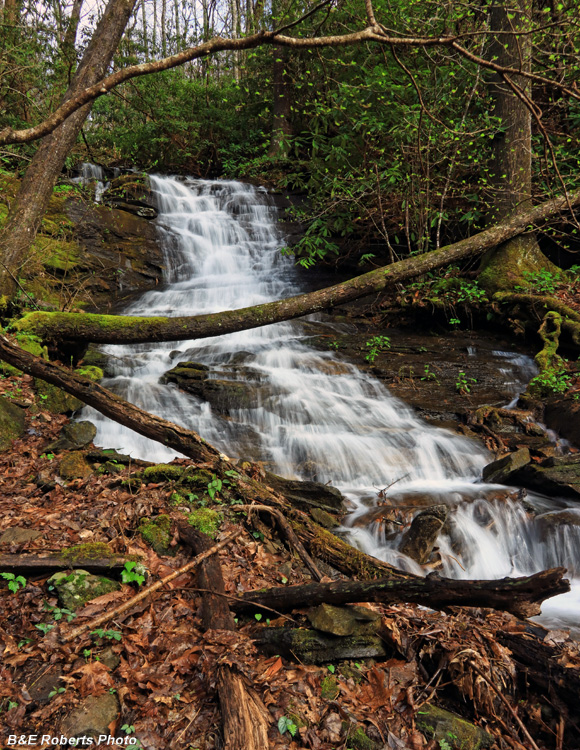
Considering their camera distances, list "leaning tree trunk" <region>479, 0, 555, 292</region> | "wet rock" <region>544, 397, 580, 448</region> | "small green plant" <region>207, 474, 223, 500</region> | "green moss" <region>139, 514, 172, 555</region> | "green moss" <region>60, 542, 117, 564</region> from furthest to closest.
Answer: "leaning tree trunk" <region>479, 0, 555, 292</region> < "wet rock" <region>544, 397, 580, 448</region> < "small green plant" <region>207, 474, 223, 500</region> < "green moss" <region>139, 514, 172, 555</region> < "green moss" <region>60, 542, 117, 564</region>

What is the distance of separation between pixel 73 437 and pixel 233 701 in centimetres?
379

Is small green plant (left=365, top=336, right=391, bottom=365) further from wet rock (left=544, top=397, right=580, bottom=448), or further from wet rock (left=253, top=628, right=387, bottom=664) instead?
wet rock (left=253, top=628, right=387, bottom=664)

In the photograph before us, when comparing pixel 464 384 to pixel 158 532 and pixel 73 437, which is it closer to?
pixel 158 532

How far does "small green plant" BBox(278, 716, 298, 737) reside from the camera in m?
2.17

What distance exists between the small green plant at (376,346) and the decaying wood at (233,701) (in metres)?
6.51

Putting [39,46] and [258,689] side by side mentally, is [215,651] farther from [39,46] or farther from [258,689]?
[39,46]

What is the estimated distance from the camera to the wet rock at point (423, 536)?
4445mm

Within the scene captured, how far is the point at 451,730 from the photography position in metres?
2.25

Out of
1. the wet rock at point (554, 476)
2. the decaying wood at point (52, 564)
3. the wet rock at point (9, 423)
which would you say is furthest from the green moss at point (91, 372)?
the wet rock at point (554, 476)

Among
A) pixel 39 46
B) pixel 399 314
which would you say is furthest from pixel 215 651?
pixel 39 46

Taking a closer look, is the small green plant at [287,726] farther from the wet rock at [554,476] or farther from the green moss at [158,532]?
the wet rock at [554,476]

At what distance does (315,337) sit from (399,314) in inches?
85.5

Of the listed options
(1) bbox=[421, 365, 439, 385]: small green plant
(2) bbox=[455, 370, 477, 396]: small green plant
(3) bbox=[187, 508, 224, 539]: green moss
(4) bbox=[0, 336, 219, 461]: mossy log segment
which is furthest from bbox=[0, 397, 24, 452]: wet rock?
(2) bbox=[455, 370, 477, 396]: small green plant

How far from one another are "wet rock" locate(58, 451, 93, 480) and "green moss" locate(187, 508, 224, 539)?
1.37 m
